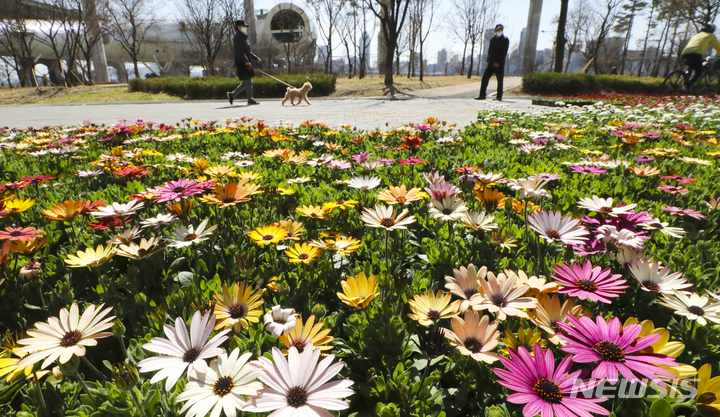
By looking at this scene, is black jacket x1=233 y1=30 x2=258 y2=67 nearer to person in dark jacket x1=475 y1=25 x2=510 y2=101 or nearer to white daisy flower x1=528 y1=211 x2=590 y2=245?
person in dark jacket x1=475 y1=25 x2=510 y2=101

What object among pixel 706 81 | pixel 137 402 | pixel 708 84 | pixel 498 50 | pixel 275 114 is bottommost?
pixel 137 402

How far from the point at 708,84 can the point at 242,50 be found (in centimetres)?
1588

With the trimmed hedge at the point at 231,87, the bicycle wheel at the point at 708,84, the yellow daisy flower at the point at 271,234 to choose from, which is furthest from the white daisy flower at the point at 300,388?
the trimmed hedge at the point at 231,87

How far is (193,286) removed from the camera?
1380 millimetres

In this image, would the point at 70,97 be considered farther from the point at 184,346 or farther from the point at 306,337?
the point at 306,337

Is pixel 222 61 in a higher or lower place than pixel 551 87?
higher

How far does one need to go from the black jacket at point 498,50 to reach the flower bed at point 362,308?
35.3 ft

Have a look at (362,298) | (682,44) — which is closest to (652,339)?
(362,298)

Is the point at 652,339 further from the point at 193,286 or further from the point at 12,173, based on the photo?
the point at 12,173

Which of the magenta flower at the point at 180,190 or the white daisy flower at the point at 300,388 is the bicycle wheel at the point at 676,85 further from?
the white daisy flower at the point at 300,388

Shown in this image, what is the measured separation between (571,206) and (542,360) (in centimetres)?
182

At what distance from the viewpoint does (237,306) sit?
1.12 meters

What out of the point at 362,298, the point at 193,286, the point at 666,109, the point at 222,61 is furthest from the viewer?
the point at 222,61

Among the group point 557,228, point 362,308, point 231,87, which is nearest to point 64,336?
point 362,308
